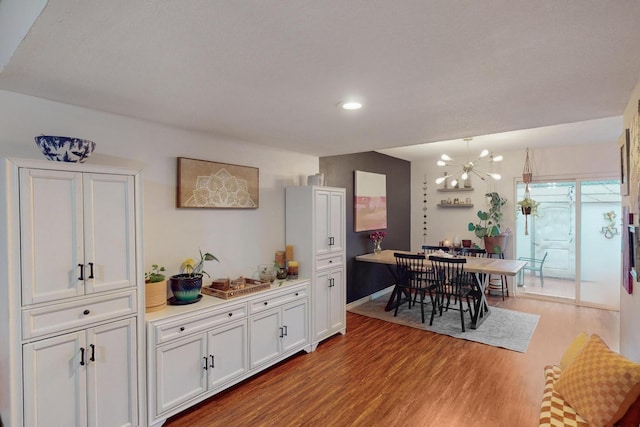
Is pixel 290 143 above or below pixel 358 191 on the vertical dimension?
above

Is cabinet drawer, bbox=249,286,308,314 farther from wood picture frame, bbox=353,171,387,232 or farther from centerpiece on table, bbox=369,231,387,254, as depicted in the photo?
centerpiece on table, bbox=369,231,387,254

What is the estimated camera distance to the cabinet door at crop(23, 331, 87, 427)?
1768mm

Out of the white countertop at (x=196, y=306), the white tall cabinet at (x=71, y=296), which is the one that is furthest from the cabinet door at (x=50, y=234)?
the white countertop at (x=196, y=306)

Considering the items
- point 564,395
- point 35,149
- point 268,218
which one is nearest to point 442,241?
point 268,218

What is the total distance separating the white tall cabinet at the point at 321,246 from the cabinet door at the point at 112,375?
6.07 feet

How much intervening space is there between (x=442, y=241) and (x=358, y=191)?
2.31 meters

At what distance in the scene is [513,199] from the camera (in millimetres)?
5672

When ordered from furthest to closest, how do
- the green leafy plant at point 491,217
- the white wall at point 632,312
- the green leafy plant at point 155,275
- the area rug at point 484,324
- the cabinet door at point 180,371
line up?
the green leafy plant at point 491,217, the area rug at point 484,324, the green leafy plant at point 155,275, the cabinet door at point 180,371, the white wall at point 632,312

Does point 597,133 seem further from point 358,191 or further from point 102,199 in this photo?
point 102,199

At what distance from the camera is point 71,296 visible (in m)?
1.91

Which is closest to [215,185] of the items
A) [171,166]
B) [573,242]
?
[171,166]

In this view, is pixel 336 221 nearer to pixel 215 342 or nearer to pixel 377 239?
pixel 377 239

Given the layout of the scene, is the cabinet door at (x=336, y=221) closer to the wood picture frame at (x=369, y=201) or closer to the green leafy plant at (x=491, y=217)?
the wood picture frame at (x=369, y=201)

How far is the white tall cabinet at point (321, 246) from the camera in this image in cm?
363
